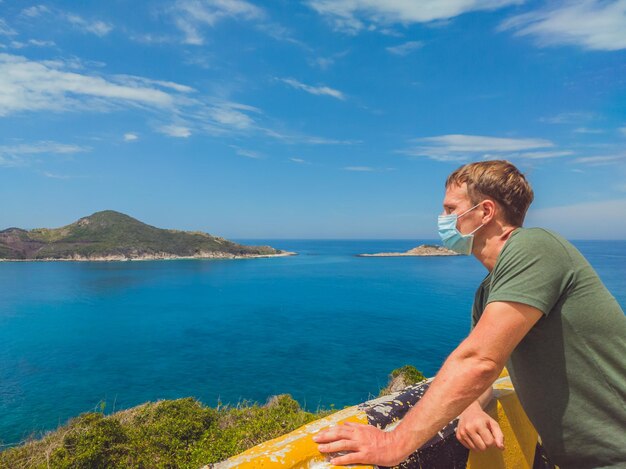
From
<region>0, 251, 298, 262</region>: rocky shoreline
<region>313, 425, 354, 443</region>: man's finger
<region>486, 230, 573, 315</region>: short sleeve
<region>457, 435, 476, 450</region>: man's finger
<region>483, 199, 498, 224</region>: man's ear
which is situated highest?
<region>483, 199, 498, 224</region>: man's ear

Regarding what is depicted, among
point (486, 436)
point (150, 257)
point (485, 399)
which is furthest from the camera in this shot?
point (150, 257)

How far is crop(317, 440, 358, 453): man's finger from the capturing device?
1.46 meters

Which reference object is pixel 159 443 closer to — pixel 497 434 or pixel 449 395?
pixel 497 434

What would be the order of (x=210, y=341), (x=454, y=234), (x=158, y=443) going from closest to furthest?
(x=454, y=234) < (x=158, y=443) < (x=210, y=341)

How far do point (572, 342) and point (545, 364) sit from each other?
6.3 inches

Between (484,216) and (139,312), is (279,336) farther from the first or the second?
(484,216)

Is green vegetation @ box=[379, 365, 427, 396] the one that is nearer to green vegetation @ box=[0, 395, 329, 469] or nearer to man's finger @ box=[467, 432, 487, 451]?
green vegetation @ box=[0, 395, 329, 469]

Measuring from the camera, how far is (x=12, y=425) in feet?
63.7

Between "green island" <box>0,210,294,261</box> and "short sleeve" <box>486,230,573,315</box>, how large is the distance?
146 m

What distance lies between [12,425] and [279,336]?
888 inches

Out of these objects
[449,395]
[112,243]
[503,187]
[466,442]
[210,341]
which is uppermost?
[112,243]

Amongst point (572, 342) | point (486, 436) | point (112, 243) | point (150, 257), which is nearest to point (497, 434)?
point (486, 436)

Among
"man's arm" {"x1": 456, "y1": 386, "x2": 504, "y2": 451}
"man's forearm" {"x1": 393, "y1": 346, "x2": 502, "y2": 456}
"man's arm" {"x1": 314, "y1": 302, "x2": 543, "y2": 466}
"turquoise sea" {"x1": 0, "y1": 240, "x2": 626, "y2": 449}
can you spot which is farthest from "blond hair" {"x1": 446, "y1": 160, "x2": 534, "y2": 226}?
"turquoise sea" {"x1": 0, "y1": 240, "x2": 626, "y2": 449}

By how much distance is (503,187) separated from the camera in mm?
1844
